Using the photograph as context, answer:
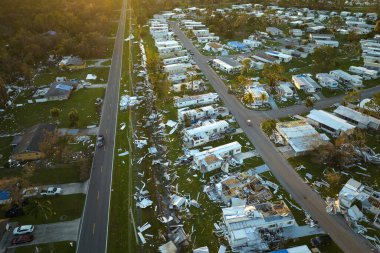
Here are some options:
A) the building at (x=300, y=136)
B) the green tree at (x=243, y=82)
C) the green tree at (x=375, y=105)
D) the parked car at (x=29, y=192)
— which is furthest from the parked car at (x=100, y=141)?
the green tree at (x=375, y=105)

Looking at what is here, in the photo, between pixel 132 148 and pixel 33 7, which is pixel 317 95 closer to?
pixel 132 148

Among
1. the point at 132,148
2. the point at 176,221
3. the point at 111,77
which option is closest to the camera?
the point at 176,221

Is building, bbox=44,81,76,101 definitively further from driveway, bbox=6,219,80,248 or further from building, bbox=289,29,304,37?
building, bbox=289,29,304,37

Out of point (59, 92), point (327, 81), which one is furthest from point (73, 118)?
point (327, 81)

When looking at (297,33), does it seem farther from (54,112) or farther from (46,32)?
(46,32)

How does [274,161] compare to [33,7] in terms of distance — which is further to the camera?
[33,7]

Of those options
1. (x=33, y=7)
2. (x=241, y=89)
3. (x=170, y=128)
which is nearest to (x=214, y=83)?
(x=241, y=89)
